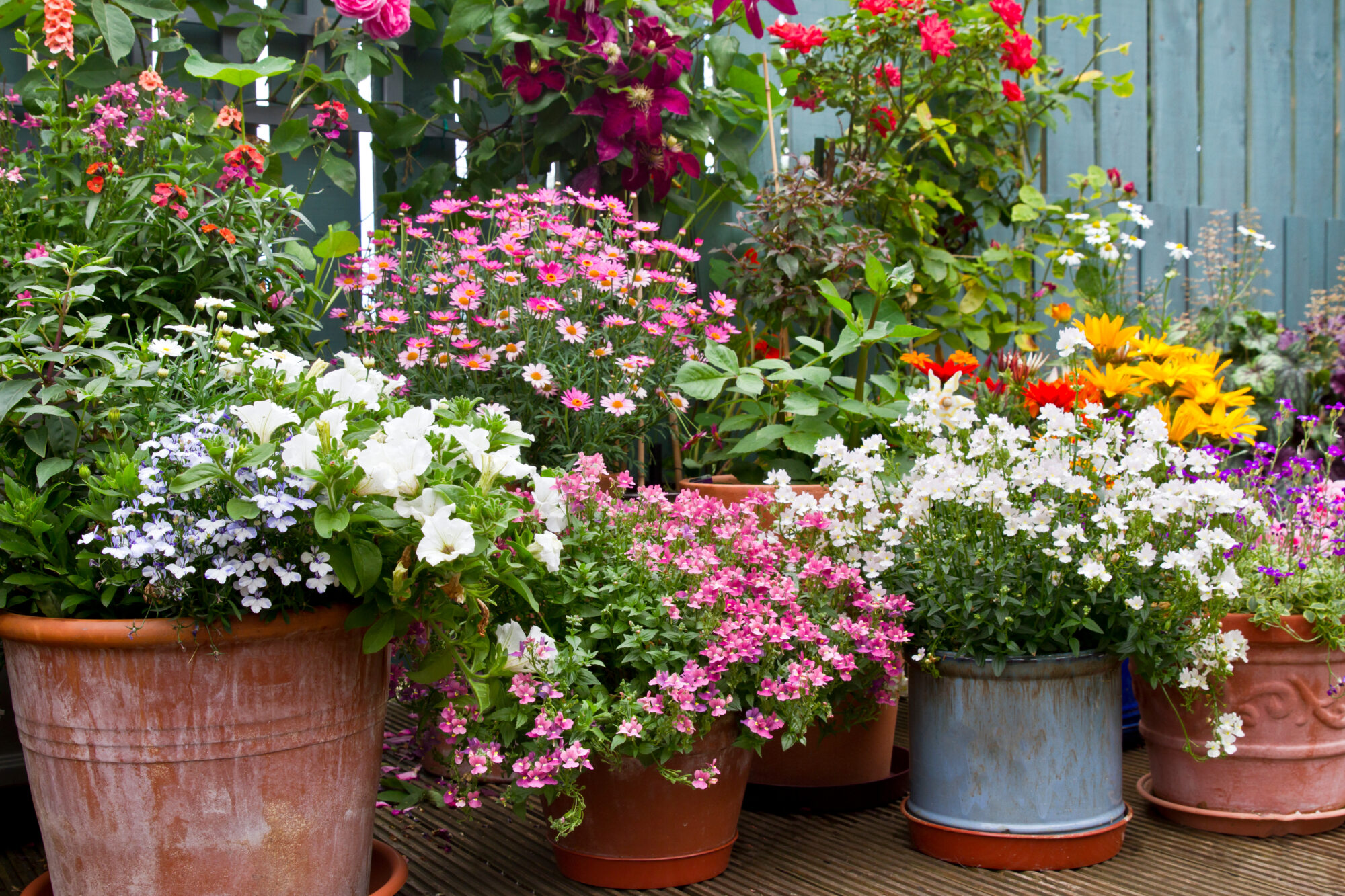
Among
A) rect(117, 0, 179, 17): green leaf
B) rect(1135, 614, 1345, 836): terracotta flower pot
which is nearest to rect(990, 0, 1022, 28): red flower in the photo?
rect(1135, 614, 1345, 836): terracotta flower pot

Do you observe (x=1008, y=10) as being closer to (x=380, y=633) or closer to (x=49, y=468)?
(x=380, y=633)

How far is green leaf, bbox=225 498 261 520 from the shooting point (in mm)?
1207

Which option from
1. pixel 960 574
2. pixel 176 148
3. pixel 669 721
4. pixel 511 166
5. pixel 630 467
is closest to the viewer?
pixel 669 721

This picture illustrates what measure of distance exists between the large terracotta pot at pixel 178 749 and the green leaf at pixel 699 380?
0.93 m

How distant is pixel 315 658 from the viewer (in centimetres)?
138

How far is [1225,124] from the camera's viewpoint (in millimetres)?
3973

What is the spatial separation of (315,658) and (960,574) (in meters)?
0.98

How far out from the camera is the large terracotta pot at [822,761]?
6.54 ft

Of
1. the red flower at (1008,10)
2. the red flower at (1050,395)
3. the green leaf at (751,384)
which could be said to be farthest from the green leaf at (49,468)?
the red flower at (1008,10)

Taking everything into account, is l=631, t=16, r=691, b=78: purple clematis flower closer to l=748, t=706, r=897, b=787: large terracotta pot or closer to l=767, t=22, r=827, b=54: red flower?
l=767, t=22, r=827, b=54: red flower

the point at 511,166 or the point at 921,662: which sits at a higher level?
the point at 511,166

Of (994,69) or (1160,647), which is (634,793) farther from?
(994,69)

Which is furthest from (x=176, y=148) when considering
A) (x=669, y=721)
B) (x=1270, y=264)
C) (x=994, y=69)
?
(x=1270, y=264)

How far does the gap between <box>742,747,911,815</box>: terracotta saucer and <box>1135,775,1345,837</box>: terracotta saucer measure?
494mm
